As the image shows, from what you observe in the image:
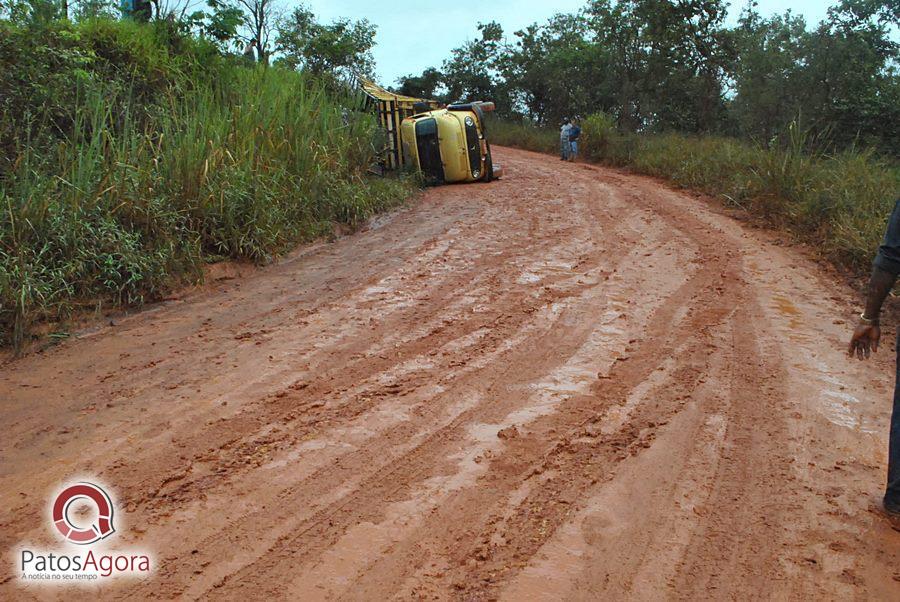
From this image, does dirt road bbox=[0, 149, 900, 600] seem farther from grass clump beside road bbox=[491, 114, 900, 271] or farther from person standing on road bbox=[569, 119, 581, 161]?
person standing on road bbox=[569, 119, 581, 161]

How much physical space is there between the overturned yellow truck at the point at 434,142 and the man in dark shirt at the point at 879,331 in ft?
33.8

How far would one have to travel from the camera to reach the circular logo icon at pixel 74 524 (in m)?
2.69

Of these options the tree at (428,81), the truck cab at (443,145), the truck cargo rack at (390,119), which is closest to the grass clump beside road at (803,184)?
the truck cab at (443,145)

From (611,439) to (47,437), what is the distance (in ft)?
9.19

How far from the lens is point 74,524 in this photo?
278 cm

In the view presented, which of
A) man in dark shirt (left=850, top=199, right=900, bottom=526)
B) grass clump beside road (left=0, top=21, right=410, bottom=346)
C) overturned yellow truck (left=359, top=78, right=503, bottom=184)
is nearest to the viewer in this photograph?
man in dark shirt (left=850, top=199, right=900, bottom=526)

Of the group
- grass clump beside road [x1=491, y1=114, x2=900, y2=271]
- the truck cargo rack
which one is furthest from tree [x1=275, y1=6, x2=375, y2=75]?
grass clump beside road [x1=491, y1=114, x2=900, y2=271]

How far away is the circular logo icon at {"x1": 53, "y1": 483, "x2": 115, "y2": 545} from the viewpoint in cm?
269

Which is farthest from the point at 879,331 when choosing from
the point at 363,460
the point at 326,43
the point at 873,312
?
the point at 326,43

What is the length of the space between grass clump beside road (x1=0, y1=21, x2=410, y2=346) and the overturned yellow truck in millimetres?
2924

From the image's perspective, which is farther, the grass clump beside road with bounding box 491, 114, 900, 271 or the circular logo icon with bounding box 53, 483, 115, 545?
the grass clump beside road with bounding box 491, 114, 900, 271

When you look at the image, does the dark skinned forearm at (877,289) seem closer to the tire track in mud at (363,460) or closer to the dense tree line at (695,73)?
the tire track in mud at (363,460)
